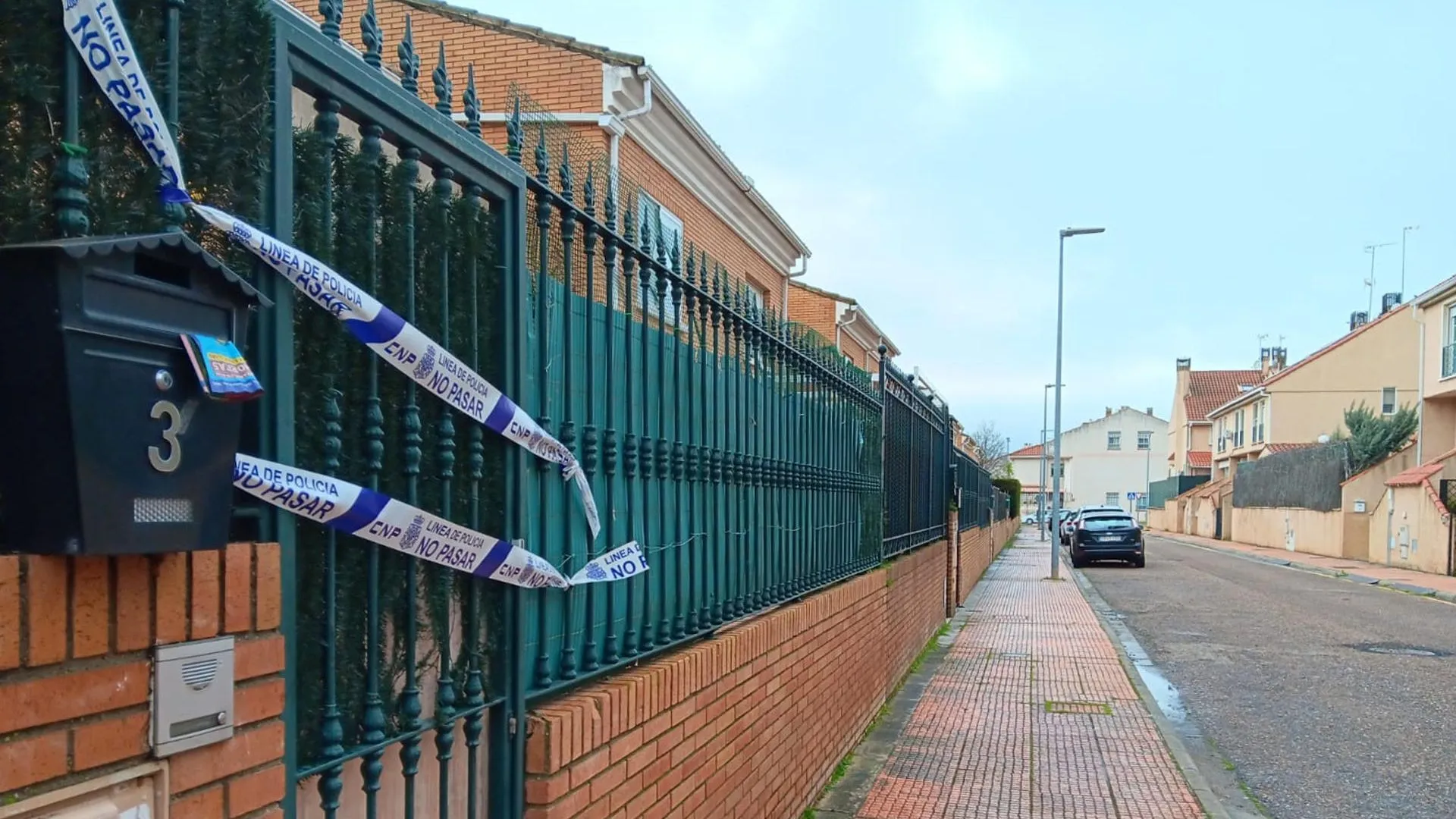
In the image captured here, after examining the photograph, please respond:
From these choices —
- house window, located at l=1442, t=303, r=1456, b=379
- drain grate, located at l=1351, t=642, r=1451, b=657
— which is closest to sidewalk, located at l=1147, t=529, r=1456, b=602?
house window, located at l=1442, t=303, r=1456, b=379

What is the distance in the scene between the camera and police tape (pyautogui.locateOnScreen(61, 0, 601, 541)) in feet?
5.20

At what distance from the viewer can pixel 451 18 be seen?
12.3 metres

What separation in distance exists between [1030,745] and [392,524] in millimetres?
6231

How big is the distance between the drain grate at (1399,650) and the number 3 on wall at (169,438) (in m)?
14.0

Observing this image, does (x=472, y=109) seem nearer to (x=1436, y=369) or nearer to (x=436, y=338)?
(x=436, y=338)

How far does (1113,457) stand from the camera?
90062mm

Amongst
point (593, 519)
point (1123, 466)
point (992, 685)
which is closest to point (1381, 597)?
point (992, 685)

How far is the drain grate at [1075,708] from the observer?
8555 mm

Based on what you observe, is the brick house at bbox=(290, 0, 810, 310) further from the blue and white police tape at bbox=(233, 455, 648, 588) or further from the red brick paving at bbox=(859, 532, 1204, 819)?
the blue and white police tape at bbox=(233, 455, 648, 588)

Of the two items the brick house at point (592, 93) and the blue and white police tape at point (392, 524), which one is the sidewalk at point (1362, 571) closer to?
the brick house at point (592, 93)

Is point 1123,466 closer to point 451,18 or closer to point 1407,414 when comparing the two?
point 1407,414

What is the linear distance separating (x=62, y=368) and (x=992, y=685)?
9205mm

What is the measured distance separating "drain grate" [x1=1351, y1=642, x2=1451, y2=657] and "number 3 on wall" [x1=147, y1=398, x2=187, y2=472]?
1404cm

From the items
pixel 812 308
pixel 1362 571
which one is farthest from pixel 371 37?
pixel 1362 571
